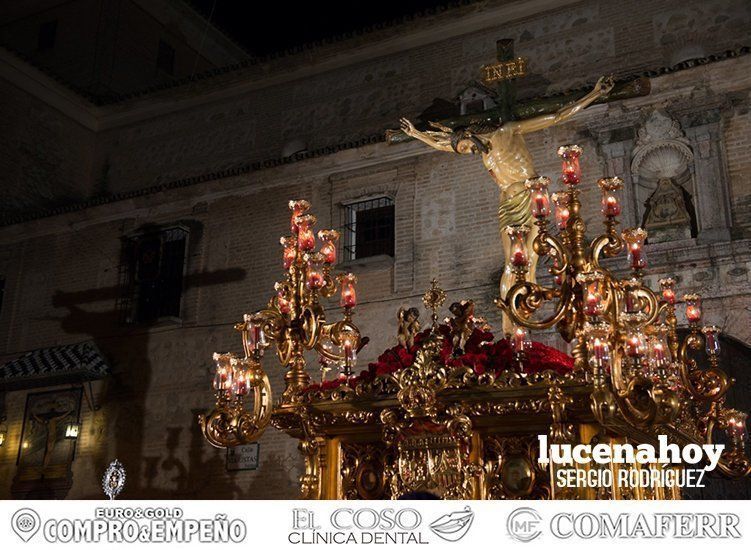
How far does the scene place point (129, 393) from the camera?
13.9 metres

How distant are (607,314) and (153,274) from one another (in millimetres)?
10513

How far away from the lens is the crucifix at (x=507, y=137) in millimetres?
7848

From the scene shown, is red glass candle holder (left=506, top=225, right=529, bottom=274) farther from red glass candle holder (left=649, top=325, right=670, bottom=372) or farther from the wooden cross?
the wooden cross

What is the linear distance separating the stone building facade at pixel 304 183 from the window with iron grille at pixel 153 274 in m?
0.17

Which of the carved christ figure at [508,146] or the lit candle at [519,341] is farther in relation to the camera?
the carved christ figure at [508,146]

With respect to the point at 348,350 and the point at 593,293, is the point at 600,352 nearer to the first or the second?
the point at 593,293

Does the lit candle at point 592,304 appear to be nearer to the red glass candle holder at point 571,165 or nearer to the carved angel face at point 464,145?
the red glass candle holder at point 571,165

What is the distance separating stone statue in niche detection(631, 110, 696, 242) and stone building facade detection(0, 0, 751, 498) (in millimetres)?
24

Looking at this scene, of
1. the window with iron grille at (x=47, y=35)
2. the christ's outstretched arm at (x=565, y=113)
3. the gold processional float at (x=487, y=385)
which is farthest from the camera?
the window with iron grille at (x=47, y=35)

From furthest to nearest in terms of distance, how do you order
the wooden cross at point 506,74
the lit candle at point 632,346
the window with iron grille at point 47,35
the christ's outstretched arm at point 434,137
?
the window with iron grille at point 47,35
the wooden cross at point 506,74
the christ's outstretched arm at point 434,137
the lit candle at point 632,346

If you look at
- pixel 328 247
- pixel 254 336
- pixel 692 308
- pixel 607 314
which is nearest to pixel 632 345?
pixel 607 314

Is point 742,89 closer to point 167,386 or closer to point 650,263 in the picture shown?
point 650,263

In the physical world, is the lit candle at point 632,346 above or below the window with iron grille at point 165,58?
below

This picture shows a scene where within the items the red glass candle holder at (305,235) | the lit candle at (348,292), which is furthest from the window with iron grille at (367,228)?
the red glass candle holder at (305,235)
